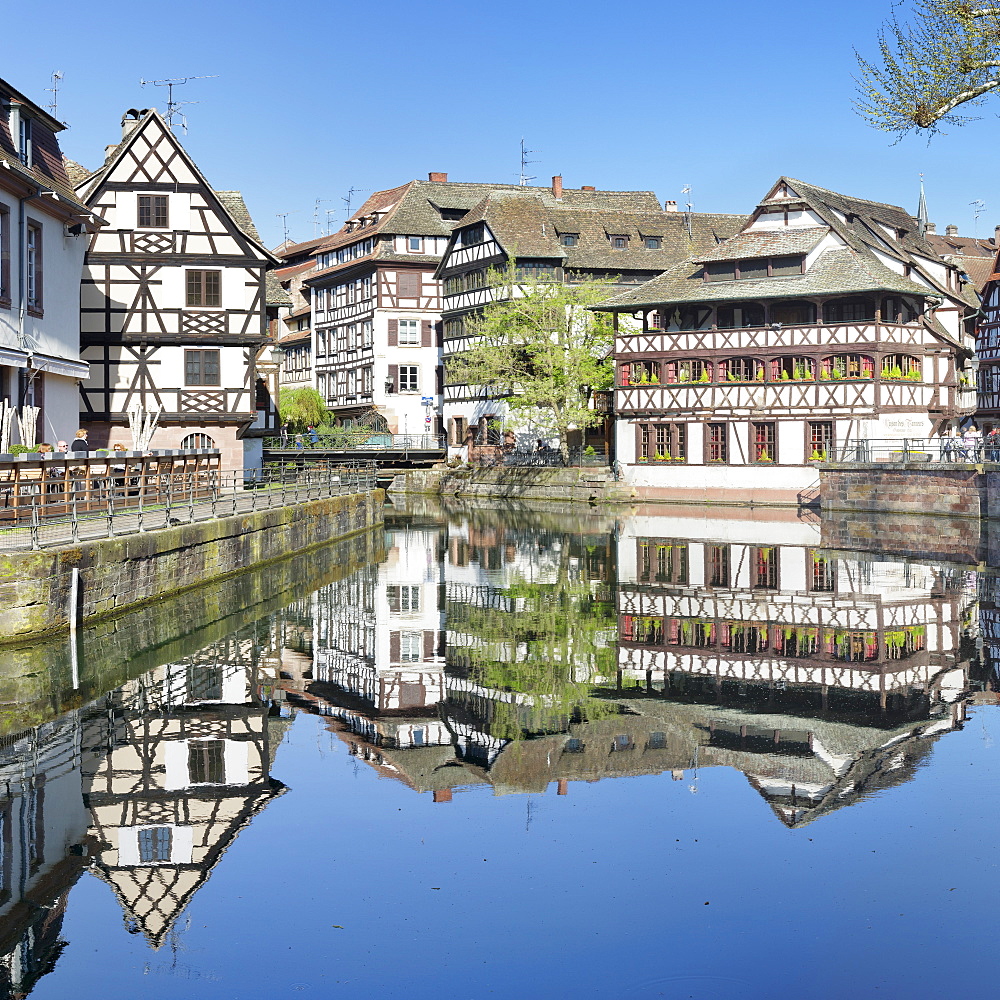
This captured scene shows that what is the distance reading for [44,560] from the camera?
739 inches

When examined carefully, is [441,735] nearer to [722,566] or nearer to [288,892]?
[288,892]

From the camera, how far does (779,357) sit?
5647cm

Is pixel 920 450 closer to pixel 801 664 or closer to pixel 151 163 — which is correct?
pixel 151 163

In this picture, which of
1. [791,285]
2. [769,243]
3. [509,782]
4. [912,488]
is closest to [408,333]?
[769,243]

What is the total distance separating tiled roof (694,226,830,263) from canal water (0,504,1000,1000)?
32693 mm

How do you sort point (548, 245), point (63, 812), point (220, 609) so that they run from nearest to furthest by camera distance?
point (63, 812) < point (220, 609) < point (548, 245)

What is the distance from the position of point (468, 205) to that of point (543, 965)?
75.2 m

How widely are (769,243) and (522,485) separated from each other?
16.6m

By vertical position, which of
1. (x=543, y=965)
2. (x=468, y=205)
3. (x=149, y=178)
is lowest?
(x=543, y=965)

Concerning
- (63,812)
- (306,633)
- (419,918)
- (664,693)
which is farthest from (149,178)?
(419,918)

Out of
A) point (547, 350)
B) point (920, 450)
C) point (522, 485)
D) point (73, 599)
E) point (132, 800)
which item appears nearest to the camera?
point (132, 800)

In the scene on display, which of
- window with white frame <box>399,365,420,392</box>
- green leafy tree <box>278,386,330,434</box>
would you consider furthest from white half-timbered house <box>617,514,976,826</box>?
green leafy tree <box>278,386,330,434</box>

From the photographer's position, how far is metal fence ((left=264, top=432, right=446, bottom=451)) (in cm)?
6794

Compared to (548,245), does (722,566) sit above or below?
below
